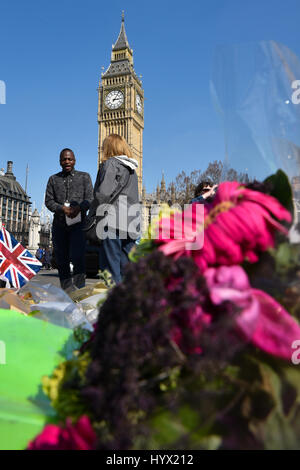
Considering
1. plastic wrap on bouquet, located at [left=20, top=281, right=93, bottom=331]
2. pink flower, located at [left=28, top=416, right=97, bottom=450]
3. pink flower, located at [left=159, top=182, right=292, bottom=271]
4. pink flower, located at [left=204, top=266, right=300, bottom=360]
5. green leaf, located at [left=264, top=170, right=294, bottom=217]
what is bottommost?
pink flower, located at [left=28, top=416, right=97, bottom=450]

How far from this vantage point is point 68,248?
4277 mm

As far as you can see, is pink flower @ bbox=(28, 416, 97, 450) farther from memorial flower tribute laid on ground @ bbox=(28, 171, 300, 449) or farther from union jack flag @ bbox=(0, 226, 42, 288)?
union jack flag @ bbox=(0, 226, 42, 288)

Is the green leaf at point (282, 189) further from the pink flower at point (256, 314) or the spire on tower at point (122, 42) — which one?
the spire on tower at point (122, 42)

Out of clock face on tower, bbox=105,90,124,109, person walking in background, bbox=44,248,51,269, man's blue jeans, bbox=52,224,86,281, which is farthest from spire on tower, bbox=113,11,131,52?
man's blue jeans, bbox=52,224,86,281

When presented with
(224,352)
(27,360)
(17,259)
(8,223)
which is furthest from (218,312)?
(8,223)

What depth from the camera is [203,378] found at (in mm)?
645

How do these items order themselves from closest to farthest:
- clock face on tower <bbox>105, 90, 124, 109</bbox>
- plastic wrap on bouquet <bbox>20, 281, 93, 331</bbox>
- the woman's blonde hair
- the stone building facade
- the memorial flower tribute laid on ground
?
the memorial flower tribute laid on ground, plastic wrap on bouquet <bbox>20, 281, 93, 331</bbox>, the woman's blonde hair, clock face on tower <bbox>105, 90, 124, 109</bbox>, the stone building facade

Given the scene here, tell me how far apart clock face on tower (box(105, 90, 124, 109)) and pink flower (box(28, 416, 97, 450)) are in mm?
64632

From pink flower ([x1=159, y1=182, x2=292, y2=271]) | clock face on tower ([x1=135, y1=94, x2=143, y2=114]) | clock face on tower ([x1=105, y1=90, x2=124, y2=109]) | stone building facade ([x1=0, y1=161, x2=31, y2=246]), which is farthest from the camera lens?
stone building facade ([x1=0, y1=161, x2=31, y2=246])

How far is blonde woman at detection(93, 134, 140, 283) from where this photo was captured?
3508mm

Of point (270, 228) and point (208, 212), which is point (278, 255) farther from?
point (208, 212)

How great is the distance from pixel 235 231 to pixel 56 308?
1.04m

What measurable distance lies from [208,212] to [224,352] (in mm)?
391

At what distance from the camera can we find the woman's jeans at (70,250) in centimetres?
412
